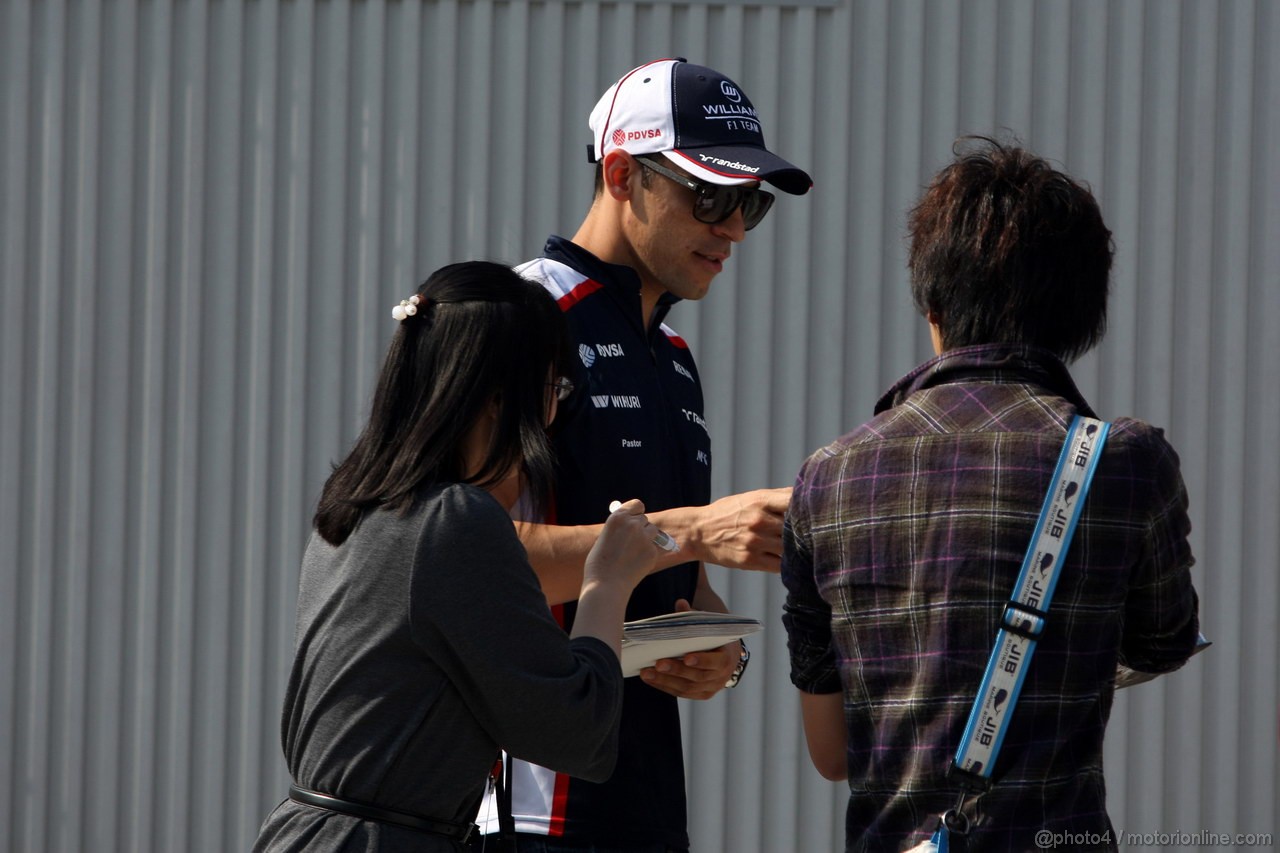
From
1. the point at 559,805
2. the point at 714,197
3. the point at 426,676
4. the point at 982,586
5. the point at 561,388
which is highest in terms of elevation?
the point at 714,197

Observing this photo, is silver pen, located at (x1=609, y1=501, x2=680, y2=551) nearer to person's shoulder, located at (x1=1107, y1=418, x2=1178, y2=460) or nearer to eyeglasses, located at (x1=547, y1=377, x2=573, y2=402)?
eyeglasses, located at (x1=547, y1=377, x2=573, y2=402)

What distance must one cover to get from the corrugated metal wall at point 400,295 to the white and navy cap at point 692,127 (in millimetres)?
1957

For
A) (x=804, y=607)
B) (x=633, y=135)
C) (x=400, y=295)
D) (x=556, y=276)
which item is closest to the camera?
(x=804, y=607)

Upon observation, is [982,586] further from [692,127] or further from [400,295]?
[400,295]

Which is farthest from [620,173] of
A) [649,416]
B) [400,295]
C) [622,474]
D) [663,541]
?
[400,295]

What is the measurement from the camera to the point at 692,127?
229 cm

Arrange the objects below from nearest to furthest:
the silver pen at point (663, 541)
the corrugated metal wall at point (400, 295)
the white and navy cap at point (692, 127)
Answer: the silver pen at point (663, 541)
the white and navy cap at point (692, 127)
the corrugated metal wall at point (400, 295)

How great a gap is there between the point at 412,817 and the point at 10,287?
3262mm

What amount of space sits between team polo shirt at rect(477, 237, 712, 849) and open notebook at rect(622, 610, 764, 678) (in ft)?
0.59

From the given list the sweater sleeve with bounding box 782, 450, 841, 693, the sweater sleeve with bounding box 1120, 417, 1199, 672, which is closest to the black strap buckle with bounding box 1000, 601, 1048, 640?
the sweater sleeve with bounding box 1120, 417, 1199, 672

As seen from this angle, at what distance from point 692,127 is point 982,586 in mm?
1034

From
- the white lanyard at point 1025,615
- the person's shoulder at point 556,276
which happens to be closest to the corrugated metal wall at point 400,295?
the person's shoulder at point 556,276

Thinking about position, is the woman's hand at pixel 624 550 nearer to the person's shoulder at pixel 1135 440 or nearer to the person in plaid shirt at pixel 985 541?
the person in plaid shirt at pixel 985 541

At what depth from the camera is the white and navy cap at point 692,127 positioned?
7.34 feet
